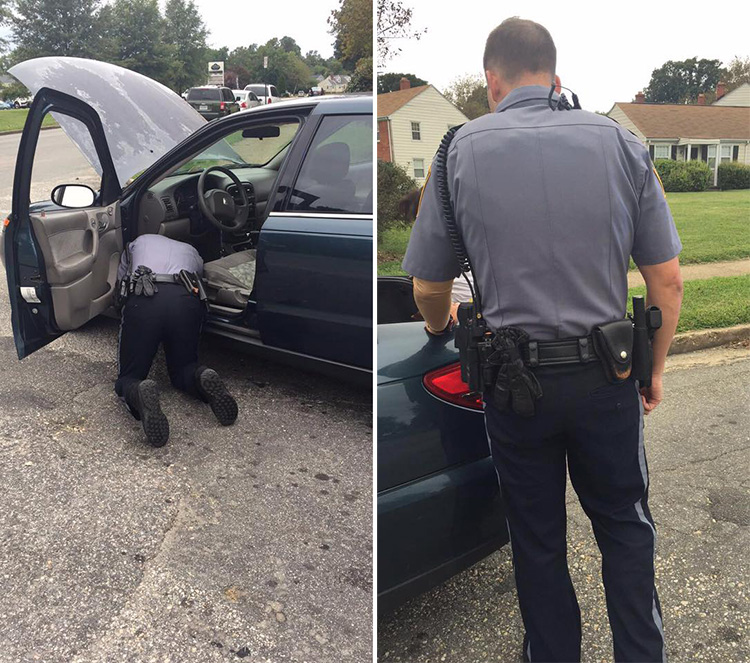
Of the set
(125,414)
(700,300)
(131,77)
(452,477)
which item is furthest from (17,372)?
(700,300)

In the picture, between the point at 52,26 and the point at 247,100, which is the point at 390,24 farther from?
the point at 52,26

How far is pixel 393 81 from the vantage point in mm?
1575

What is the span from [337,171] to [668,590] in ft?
7.23

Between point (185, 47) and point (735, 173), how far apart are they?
351 cm

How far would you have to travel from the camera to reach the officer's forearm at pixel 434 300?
1849 mm

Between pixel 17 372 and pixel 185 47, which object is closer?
pixel 17 372

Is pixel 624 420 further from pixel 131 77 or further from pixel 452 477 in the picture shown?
pixel 131 77

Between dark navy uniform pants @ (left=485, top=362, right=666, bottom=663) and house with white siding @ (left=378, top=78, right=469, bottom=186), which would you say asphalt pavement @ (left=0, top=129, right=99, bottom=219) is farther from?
dark navy uniform pants @ (left=485, top=362, right=666, bottom=663)

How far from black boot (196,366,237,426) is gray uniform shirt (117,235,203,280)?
0.57 m

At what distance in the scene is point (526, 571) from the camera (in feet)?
6.13

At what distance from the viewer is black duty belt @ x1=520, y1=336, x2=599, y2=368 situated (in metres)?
1.64

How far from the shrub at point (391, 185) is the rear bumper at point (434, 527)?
726mm

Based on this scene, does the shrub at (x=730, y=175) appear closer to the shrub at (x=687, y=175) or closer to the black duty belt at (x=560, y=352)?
the shrub at (x=687, y=175)

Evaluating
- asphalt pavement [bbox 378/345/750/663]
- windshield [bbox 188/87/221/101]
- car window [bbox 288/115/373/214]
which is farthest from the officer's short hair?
windshield [bbox 188/87/221/101]
